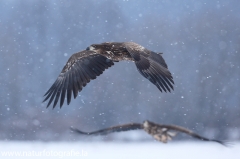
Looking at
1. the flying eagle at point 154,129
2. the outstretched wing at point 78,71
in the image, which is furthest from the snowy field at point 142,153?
the flying eagle at point 154,129

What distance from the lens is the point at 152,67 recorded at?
2.08 metres

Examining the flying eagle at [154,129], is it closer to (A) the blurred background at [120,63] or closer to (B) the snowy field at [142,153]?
(B) the snowy field at [142,153]

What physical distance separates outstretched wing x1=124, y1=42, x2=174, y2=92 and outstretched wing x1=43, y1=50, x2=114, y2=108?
17.2 inches

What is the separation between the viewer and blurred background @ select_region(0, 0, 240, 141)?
19.3ft

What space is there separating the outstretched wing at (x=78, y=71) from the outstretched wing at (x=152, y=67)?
1.43 ft

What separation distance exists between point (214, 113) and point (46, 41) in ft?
8.53

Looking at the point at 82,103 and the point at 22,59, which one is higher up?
the point at 22,59

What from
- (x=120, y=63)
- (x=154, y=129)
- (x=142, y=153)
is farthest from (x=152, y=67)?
(x=120, y=63)

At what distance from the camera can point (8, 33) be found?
6.43m

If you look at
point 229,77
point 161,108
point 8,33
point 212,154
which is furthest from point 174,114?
point 8,33

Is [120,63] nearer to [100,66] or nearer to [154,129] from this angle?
[100,66]

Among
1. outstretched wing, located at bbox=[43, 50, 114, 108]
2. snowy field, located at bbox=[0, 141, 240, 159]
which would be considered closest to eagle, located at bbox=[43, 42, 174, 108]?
outstretched wing, located at bbox=[43, 50, 114, 108]

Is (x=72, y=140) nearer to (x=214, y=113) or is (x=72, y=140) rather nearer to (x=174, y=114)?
(x=174, y=114)

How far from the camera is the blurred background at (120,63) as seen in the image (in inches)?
231
